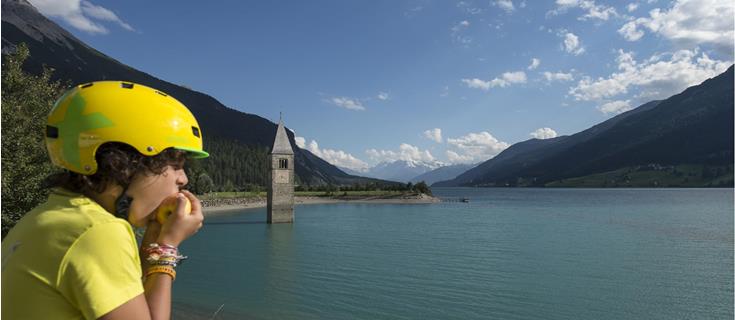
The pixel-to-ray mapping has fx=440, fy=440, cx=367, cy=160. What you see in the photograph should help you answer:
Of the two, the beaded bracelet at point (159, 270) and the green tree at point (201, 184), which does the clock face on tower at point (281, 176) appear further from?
the beaded bracelet at point (159, 270)

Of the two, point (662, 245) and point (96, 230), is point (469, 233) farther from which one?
point (96, 230)

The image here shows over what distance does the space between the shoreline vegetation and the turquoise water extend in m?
73.8

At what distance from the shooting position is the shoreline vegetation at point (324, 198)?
129250 mm

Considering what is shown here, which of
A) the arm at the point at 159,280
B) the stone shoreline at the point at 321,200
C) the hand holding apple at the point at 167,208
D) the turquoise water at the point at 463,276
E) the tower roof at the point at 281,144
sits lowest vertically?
the turquoise water at the point at 463,276

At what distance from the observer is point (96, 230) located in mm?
1822

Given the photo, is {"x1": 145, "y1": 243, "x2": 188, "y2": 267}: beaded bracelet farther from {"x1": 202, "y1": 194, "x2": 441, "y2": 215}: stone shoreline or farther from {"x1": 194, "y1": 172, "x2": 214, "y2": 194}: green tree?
{"x1": 194, "y1": 172, "x2": 214, "y2": 194}: green tree

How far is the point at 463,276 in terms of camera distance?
3075 cm

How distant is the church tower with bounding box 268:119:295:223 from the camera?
75.9 meters

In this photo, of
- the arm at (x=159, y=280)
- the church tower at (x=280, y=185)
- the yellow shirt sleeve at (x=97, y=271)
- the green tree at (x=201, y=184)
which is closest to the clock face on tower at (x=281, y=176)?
the church tower at (x=280, y=185)

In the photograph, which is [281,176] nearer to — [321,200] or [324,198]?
[321,200]

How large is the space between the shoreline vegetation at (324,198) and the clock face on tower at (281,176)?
2019 inches

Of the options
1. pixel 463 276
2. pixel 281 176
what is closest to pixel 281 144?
pixel 281 176

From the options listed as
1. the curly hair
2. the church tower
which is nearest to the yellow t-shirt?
the curly hair

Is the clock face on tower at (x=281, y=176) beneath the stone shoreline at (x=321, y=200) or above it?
above
